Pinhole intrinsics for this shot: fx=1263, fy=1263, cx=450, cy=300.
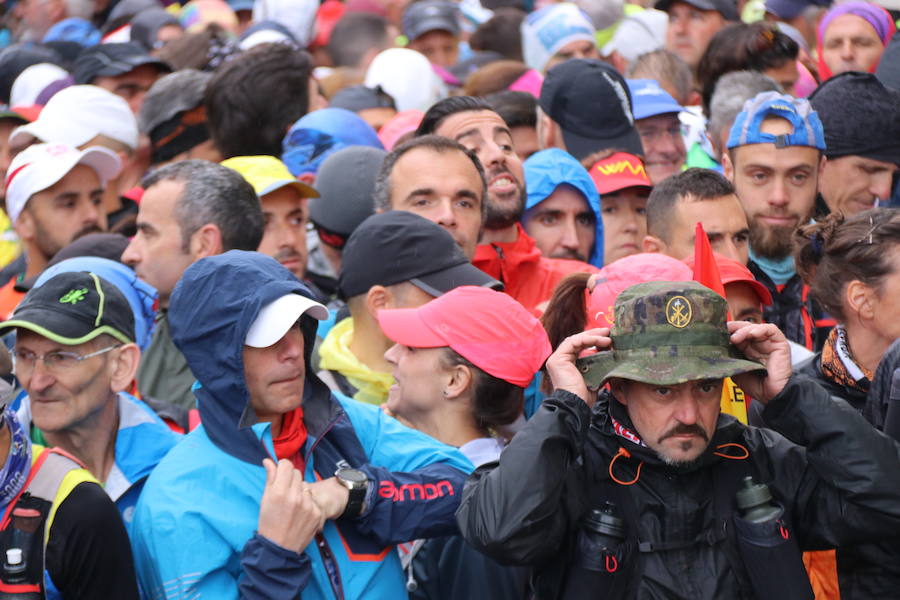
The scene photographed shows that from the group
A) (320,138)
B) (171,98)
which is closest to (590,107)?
(320,138)

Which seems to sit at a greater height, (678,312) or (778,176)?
(678,312)

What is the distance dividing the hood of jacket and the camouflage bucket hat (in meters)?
0.97

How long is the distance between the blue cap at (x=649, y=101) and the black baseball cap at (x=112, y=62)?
12.0 feet

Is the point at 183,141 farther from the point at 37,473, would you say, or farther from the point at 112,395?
the point at 37,473

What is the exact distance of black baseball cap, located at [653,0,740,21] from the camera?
385 inches

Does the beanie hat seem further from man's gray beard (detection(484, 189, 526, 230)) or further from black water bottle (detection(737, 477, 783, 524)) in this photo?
black water bottle (detection(737, 477, 783, 524))

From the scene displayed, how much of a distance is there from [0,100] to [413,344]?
294 inches

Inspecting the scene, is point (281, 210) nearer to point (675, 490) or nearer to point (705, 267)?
point (705, 267)

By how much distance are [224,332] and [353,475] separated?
567 mm

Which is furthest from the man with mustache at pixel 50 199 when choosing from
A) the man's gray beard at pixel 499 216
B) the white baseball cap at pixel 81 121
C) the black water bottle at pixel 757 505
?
the black water bottle at pixel 757 505

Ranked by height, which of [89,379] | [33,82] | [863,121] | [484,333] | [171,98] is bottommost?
[33,82]

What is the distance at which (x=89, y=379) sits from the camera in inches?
171

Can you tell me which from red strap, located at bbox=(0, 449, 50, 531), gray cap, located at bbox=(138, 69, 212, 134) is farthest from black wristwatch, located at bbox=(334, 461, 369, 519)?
gray cap, located at bbox=(138, 69, 212, 134)

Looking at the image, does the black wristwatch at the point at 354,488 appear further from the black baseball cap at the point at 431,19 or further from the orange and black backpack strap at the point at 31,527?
the black baseball cap at the point at 431,19
